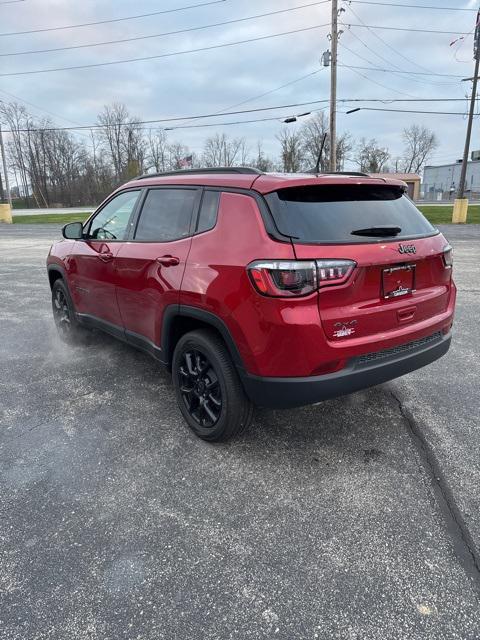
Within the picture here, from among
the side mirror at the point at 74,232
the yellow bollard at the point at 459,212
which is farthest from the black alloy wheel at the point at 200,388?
the yellow bollard at the point at 459,212

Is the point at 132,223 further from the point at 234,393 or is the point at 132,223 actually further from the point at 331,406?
the point at 331,406

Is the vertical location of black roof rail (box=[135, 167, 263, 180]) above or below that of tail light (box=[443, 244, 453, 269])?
above

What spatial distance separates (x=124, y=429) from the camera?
333cm

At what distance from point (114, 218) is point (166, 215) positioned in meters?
1.02

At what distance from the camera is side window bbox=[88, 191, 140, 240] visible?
12.9 ft

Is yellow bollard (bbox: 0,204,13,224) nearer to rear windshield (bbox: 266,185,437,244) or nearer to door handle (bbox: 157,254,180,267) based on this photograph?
door handle (bbox: 157,254,180,267)

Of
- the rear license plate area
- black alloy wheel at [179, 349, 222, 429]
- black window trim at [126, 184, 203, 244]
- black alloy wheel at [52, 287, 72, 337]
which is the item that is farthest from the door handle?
black alloy wheel at [52, 287, 72, 337]

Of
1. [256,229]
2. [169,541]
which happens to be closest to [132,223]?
[256,229]

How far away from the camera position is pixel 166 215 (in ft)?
11.1

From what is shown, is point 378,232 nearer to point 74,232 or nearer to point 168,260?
point 168,260

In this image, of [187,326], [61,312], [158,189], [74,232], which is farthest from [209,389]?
[61,312]

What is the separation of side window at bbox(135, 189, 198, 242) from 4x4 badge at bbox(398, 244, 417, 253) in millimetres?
1390

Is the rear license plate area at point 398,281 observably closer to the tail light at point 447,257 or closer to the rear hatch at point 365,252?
the rear hatch at point 365,252

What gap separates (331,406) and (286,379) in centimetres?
124
